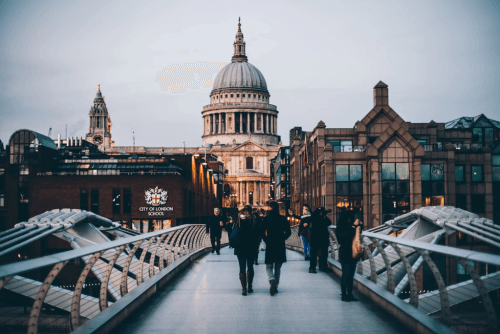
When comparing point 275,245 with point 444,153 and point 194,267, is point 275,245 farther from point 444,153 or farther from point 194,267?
point 444,153

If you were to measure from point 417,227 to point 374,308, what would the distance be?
6.91 m

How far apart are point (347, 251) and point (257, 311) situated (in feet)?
6.62

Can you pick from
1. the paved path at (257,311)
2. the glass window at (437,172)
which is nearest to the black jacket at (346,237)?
the paved path at (257,311)

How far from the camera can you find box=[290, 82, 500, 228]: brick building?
47.3 m

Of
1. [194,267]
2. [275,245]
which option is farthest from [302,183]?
[275,245]

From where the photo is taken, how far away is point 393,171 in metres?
47.7

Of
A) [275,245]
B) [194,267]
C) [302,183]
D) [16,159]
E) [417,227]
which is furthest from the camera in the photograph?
[302,183]

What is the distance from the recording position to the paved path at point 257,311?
339 inches

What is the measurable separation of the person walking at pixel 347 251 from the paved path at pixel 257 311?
291mm

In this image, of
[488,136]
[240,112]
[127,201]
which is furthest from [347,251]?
[240,112]

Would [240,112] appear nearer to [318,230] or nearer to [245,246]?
[318,230]

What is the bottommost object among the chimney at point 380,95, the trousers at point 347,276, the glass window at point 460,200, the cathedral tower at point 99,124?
the trousers at point 347,276

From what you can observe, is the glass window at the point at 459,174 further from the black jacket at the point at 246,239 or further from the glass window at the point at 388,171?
the black jacket at the point at 246,239

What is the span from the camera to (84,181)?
57.2 m
